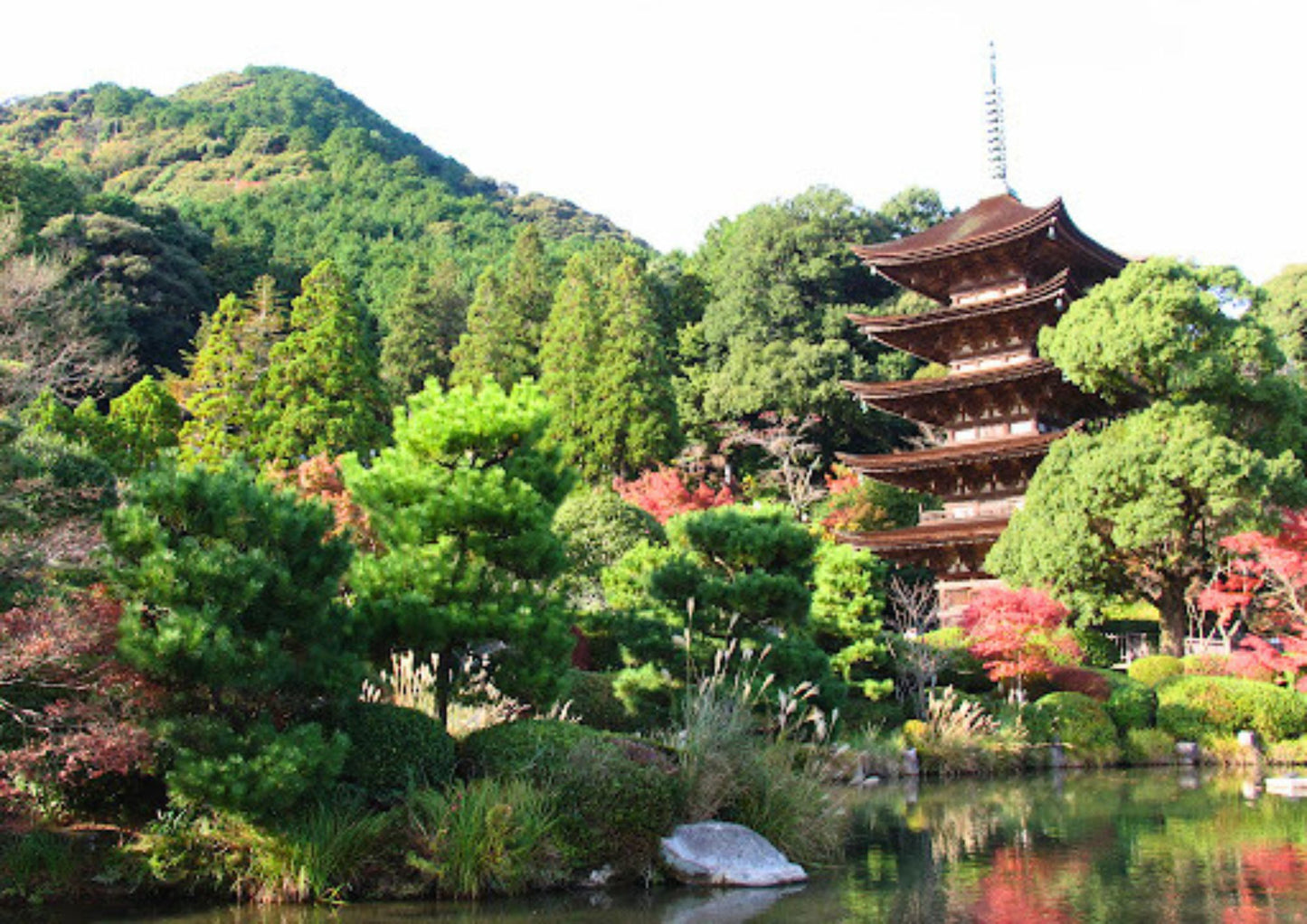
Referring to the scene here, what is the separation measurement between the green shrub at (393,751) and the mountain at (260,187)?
35426mm

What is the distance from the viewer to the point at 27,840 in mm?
6980

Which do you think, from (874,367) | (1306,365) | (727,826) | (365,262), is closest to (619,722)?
(727,826)

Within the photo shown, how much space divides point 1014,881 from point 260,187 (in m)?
69.7

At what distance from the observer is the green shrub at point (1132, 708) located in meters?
16.7

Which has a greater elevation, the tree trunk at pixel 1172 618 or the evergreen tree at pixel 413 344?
the evergreen tree at pixel 413 344

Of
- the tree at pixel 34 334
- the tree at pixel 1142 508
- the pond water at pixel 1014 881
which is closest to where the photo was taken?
the pond water at pixel 1014 881

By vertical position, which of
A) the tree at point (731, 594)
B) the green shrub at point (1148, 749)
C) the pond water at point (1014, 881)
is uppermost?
the tree at point (731, 594)

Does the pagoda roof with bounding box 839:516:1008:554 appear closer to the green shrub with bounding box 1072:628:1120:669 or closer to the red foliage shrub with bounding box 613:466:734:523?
the green shrub with bounding box 1072:628:1120:669

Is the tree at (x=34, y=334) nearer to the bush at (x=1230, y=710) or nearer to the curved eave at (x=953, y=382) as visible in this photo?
the curved eave at (x=953, y=382)

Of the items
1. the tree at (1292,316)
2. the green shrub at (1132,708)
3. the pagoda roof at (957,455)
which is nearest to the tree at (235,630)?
the green shrub at (1132,708)

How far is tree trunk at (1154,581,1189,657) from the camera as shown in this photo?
19578 millimetres

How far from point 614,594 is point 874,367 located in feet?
80.2

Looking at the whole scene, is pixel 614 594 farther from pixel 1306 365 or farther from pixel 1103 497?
pixel 1306 365

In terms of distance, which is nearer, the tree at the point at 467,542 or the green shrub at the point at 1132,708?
the tree at the point at 467,542
